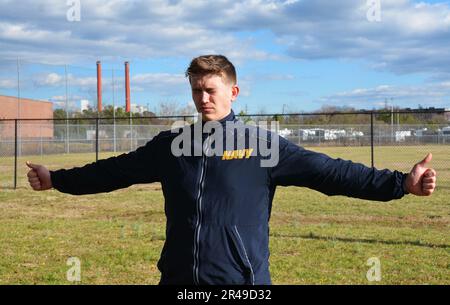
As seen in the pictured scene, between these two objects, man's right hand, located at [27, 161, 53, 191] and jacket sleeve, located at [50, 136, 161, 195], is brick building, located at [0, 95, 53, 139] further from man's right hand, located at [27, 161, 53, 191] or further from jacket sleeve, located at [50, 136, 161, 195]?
jacket sleeve, located at [50, 136, 161, 195]

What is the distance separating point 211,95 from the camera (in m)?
2.82

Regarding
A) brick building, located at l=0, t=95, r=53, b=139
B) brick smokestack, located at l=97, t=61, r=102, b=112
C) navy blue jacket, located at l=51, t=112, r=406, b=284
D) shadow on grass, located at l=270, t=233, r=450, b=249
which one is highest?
brick smokestack, located at l=97, t=61, r=102, b=112

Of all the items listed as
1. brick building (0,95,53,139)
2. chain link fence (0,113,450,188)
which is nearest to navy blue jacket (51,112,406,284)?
chain link fence (0,113,450,188)

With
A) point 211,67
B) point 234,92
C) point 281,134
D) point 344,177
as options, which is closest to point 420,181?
point 344,177

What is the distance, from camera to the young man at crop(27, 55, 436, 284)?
269cm

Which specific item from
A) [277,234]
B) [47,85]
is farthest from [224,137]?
[47,85]

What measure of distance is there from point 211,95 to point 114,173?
0.73m

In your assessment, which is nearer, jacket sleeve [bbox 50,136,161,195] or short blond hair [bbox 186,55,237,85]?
short blond hair [bbox 186,55,237,85]

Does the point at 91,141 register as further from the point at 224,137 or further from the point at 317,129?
the point at 224,137

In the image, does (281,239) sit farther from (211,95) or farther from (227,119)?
(211,95)

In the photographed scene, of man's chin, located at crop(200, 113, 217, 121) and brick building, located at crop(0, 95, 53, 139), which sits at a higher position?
brick building, located at crop(0, 95, 53, 139)

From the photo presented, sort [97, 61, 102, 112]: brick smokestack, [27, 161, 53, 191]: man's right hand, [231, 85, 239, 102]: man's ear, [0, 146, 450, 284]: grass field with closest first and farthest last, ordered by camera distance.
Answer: [231, 85, 239, 102]: man's ear
[27, 161, 53, 191]: man's right hand
[0, 146, 450, 284]: grass field
[97, 61, 102, 112]: brick smokestack
